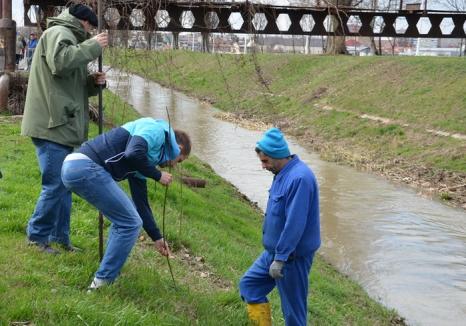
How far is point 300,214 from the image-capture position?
448cm

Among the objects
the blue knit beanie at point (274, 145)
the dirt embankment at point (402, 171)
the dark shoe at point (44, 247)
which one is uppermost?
the blue knit beanie at point (274, 145)

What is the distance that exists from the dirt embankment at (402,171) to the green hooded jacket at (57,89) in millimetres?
11333

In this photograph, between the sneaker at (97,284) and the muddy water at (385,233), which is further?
the muddy water at (385,233)

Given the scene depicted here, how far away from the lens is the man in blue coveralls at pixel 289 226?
4.50 m

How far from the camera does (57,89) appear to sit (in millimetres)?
4762

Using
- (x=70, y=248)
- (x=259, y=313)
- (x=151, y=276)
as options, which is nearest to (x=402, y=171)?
(x=259, y=313)

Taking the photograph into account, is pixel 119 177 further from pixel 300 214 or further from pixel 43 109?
pixel 300 214

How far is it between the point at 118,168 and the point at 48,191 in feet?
2.64

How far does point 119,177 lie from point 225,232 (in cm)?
438

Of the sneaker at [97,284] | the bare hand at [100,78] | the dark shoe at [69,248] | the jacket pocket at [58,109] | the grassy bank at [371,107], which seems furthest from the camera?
the grassy bank at [371,107]

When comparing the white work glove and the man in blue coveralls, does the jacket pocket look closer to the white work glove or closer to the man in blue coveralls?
the man in blue coveralls

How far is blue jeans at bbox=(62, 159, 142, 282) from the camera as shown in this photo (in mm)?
4242

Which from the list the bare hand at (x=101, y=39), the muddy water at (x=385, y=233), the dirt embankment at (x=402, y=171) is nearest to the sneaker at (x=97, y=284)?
the bare hand at (x=101, y=39)

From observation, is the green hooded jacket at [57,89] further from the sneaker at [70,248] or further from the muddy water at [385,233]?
the muddy water at [385,233]
